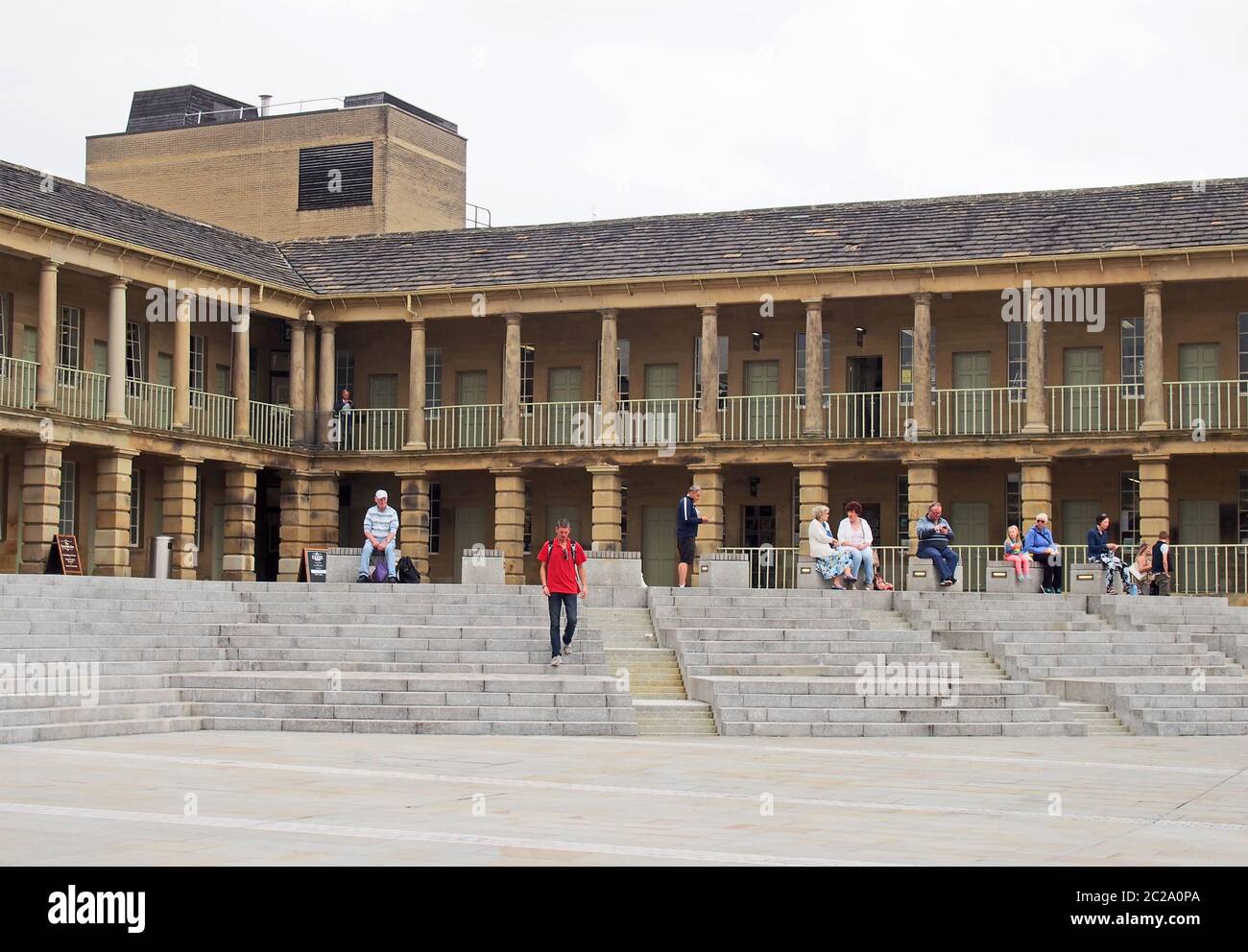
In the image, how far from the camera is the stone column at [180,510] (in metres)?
34.5

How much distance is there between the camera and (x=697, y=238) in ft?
123

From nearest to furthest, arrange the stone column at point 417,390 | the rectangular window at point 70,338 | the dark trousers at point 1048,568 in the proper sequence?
the dark trousers at point 1048,568 → the rectangular window at point 70,338 → the stone column at point 417,390

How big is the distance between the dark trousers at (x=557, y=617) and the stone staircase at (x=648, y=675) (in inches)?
29.6

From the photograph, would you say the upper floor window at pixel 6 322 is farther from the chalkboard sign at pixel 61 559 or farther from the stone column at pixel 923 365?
the stone column at pixel 923 365

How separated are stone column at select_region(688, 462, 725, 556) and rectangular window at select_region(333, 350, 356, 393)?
9.24 meters

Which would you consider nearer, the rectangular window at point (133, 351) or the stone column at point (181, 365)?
the stone column at point (181, 365)

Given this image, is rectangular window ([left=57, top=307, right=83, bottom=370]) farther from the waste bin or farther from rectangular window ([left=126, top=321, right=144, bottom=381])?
the waste bin

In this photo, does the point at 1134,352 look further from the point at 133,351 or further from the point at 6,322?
the point at 6,322

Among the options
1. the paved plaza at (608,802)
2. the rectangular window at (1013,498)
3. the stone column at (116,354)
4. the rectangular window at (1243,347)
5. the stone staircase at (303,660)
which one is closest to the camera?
the paved plaza at (608,802)

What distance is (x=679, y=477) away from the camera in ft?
126

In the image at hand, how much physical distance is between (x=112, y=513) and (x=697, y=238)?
43.2ft

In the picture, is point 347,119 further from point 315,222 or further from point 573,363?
point 573,363

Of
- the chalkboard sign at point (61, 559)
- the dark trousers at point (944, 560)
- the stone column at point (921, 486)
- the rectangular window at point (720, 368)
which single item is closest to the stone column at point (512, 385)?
the rectangular window at point (720, 368)

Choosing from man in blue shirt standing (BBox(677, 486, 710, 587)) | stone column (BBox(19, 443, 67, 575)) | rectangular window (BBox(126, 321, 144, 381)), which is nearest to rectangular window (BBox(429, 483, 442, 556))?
rectangular window (BBox(126, 321, 144, 381))
